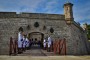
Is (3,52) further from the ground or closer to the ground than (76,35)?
closer to the ground

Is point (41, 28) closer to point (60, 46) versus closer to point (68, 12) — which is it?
point (68, 12)

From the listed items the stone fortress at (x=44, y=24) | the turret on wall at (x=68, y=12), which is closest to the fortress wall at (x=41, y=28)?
the stone fortress at (x=44, y=24)

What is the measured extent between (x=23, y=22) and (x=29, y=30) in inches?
51.7

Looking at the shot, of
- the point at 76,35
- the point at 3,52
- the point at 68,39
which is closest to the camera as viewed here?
the point at 3,52

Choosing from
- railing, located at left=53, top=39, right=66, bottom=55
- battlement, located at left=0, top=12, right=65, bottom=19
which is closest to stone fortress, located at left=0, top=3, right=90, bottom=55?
battlement, located at left=0, top=12, right=65, bottom=19

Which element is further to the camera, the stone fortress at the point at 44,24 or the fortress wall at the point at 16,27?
the stone fortress at the point at 44,24

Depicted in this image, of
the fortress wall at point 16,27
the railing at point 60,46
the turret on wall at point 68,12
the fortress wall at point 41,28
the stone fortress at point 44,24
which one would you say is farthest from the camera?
the turret on wall at point 68,12

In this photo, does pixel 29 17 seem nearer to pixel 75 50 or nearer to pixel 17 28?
pixel 17 28

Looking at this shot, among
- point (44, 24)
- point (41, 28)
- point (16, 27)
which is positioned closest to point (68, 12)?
point (44, 24)

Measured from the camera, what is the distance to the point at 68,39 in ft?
78.9

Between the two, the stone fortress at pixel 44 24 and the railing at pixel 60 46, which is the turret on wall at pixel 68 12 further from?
the railing at pixel 60 46

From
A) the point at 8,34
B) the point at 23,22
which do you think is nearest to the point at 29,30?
the point at 23,22

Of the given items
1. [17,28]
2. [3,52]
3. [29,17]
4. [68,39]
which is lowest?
[3,52]

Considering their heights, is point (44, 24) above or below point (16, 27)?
above
